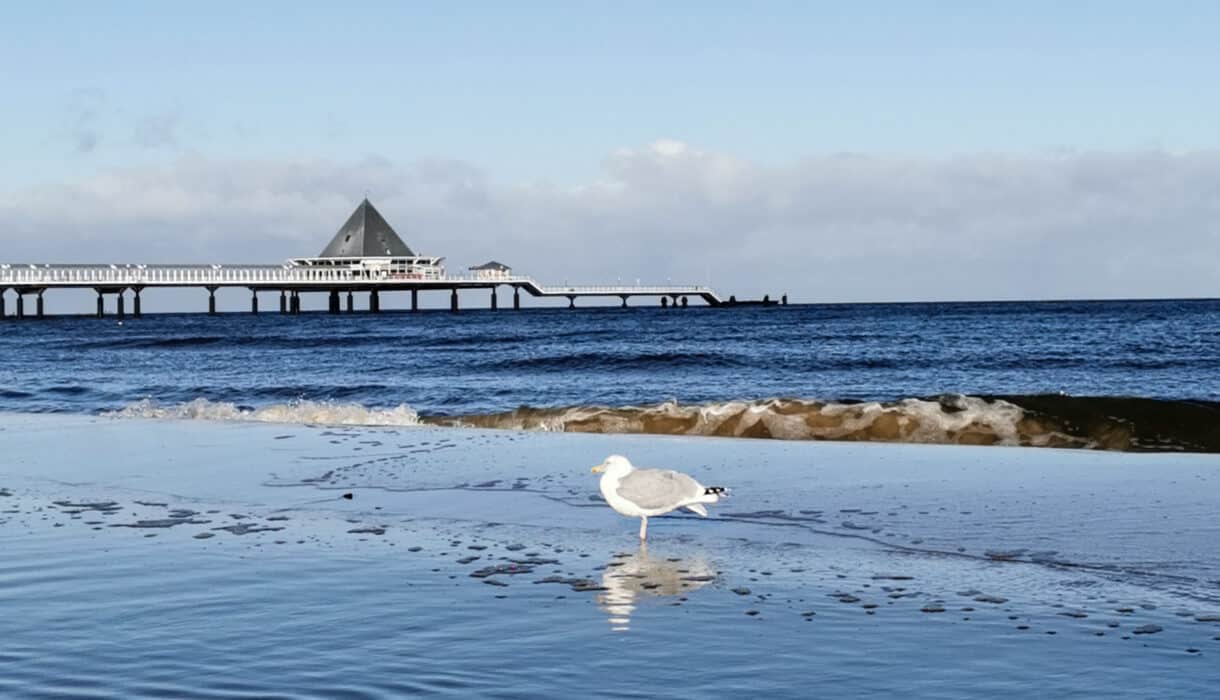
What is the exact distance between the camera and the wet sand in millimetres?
5422

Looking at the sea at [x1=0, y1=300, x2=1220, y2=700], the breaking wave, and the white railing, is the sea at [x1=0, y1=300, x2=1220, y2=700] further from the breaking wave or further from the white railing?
the white railing

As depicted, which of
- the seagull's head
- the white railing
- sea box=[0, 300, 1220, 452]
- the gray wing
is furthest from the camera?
the white railing

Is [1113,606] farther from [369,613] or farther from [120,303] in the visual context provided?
[120,303]

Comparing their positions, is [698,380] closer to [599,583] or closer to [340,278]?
[599,583]

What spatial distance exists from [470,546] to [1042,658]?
3.71 m

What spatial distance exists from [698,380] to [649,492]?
22.4 metres

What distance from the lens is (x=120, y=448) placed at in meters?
15.1

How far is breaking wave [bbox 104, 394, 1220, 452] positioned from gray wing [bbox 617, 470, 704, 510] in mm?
9064

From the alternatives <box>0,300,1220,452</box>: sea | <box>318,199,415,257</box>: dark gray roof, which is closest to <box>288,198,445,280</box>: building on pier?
<box>318,199,415,257</box>: dark gray roof

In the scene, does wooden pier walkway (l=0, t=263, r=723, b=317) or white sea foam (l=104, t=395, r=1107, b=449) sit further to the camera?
wooden pier walkway (l=0, t=263, r=723, b=317)

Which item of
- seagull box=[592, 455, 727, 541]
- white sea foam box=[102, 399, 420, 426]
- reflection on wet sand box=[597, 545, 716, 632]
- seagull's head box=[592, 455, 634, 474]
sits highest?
seagull's head box=[592, 455, 634, 474]

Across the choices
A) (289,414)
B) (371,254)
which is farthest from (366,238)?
(289,414)

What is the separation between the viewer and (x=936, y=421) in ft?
58.6

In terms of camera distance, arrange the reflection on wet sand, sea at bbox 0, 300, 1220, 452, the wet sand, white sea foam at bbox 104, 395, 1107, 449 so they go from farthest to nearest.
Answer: sea at bbox 0, 300, 1220, 452 → white sea foam at bbox 104, 395, 1107, 449 → the reflection on wet sand → the wet sand
